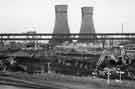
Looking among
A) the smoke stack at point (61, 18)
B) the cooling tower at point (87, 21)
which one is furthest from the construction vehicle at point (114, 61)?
the cooling tower at point (87, 21)

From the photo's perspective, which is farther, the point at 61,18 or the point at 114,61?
the point at 61,18

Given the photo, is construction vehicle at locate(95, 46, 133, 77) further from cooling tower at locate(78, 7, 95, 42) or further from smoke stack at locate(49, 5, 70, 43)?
cooling tower at locate(78, 7, 95, 42)

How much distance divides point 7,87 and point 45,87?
1452 mm

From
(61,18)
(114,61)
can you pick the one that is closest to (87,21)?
(61,18)

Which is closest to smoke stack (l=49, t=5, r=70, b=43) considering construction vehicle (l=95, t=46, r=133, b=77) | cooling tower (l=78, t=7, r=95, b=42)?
cooling tower (l=78, t=7, r=95, b=42)

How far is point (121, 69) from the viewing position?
9672 mm

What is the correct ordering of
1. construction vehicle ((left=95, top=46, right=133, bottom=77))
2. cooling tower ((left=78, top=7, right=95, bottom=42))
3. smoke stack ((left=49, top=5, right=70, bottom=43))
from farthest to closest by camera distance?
cooling tower ((left=78, top=7, right=95, bottom=42)) < smoke stack ((left=49, top=5, right=70, bottom=43)) < construction vehicle ((left=95, top=46, right=133, bottom=77))

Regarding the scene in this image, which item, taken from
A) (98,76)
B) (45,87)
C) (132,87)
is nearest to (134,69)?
(98,76)

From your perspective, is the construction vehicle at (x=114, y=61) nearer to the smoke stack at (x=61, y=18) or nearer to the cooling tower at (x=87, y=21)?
the smoke stack at (x=61, y=18)

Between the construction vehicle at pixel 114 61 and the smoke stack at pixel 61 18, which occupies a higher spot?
the smoke stack at pixel 61 18

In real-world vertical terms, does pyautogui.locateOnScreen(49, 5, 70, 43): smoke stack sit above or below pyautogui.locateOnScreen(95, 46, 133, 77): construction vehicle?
above

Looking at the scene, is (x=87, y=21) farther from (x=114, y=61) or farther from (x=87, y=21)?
(x=114, y=61)

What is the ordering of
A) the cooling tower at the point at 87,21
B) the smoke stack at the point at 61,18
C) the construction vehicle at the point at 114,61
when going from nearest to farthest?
1. the construction vehicle at the point at 114,61
2. the smoke stack at the point at 61,18
3. the cooling tower at the point at 87,21

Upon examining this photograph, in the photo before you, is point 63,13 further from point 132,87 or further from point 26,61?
point 132,87
